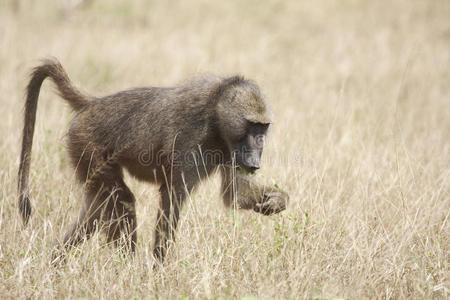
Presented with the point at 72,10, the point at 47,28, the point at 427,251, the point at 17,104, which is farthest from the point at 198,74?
the point at 72,10

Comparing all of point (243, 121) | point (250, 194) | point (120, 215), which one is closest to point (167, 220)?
point (120, 215)

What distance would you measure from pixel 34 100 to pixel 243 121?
5.18ft

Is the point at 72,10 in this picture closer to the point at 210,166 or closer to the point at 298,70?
the point at 298,70

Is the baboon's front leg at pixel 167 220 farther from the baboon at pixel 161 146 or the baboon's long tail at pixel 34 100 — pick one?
the baboon's long tail at pixel 34 100

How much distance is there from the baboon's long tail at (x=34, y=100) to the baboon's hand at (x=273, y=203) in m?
1.55

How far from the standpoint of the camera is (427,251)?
345cm

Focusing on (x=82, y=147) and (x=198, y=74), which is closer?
(x=82, y=147)

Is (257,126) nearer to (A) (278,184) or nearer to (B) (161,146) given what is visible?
(B) (161,146)

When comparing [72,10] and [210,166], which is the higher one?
[72,10]

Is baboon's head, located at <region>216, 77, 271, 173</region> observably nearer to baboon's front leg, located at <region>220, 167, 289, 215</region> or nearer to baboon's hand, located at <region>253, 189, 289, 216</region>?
baboon's front leg, located at <region>220, 167, 289, 215</region>

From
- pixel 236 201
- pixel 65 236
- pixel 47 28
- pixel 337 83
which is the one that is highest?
pixel 47 28

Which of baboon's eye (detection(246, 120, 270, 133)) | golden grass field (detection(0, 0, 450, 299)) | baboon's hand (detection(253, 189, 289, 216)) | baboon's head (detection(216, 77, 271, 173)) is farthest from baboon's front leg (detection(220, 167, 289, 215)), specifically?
baboon's eye (detection(246, 120, 270, 133))

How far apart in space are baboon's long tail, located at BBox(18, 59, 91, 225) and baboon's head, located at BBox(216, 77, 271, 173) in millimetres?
1169

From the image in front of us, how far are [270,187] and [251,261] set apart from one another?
71cm
